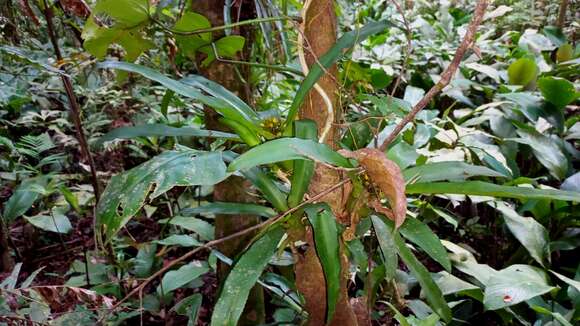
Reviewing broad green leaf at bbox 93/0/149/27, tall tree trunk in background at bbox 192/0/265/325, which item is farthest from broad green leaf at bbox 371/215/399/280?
broad green leaf at bbox 93/0/149/27

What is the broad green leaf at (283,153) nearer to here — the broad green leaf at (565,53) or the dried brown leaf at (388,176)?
the dried brown leaf at (388,176)

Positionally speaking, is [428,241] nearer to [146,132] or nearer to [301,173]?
[301,173]

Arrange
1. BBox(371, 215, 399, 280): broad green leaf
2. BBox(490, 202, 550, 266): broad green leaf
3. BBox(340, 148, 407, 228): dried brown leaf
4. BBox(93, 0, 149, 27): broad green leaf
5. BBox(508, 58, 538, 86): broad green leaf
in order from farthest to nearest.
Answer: BBox(508, 58, 538, 86): broad green leaf, BBox(490, 202, 550, 266): broad green leaf, BBox(93, 0, 149, 27): broad green leaf, BBox(371, 215, 399, 280): broad green leaf, BBox(340, 148, 407, 228): dried brown leaf

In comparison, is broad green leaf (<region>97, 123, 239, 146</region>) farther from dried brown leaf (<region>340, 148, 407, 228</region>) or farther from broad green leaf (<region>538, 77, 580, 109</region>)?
broad green leaf (<region>538, 77, 580, 109</region>)

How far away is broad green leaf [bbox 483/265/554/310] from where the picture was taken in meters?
0.89

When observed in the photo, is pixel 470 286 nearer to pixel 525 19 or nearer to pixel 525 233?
pixel 525 233

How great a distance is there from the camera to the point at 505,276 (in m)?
0.97

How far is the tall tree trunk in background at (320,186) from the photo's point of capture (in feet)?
2.17

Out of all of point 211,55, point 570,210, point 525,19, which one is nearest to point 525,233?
point 570,210

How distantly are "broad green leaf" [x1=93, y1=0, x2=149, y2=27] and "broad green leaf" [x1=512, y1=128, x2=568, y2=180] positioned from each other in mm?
1044

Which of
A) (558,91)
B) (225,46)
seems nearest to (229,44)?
(225,46)

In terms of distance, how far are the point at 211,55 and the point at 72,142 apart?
3.14 ft

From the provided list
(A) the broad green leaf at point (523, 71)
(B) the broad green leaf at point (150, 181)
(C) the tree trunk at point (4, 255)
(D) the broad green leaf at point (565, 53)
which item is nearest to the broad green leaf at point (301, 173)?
(B) the broad green leaf at point (150, 181)

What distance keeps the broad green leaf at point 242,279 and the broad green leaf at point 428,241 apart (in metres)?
0.19
